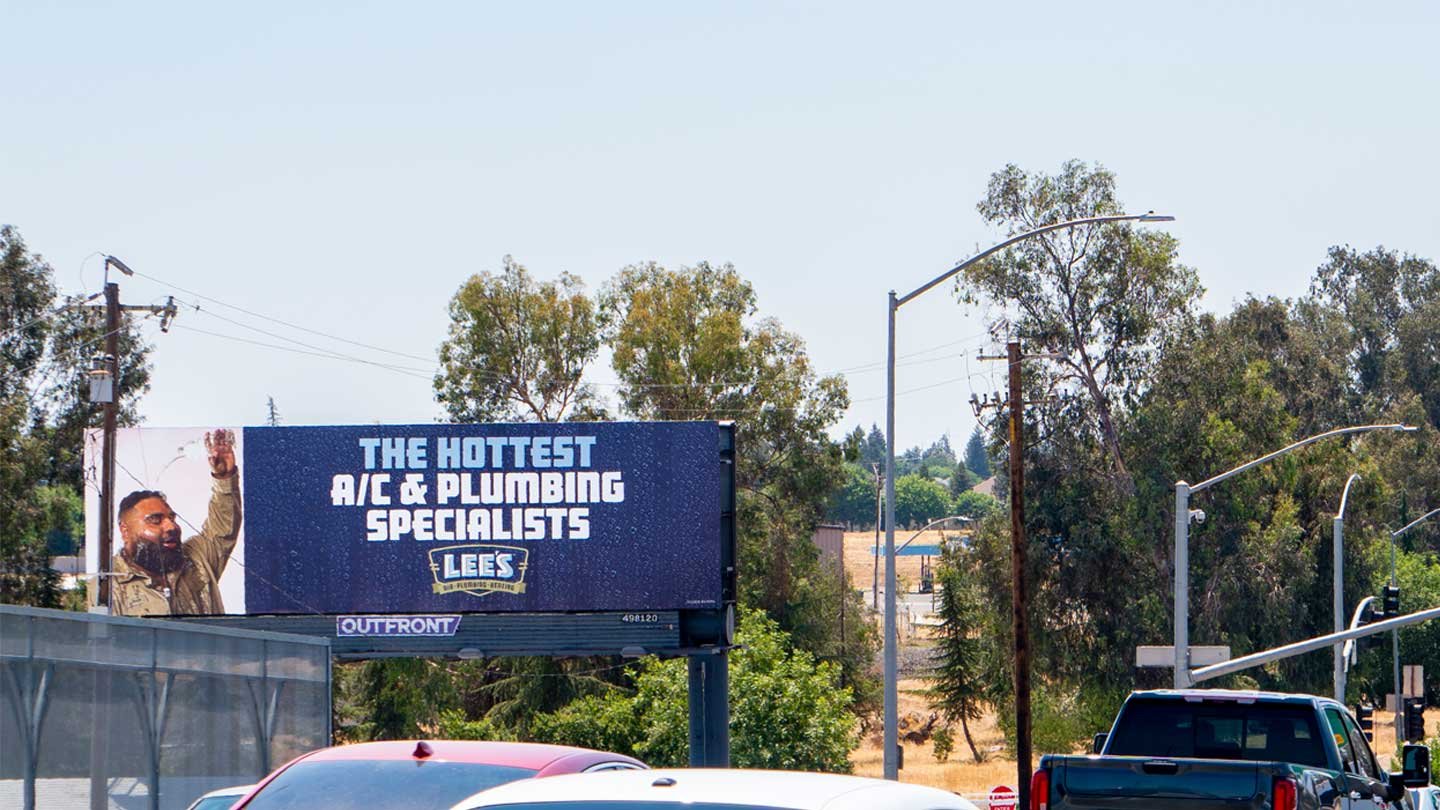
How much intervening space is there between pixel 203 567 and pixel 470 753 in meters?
35.5

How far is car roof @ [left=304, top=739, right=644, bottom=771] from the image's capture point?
28.0 ft

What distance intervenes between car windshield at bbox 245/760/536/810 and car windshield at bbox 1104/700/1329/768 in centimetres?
774

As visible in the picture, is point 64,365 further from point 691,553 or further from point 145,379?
point 691,553

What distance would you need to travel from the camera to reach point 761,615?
55.3 metres

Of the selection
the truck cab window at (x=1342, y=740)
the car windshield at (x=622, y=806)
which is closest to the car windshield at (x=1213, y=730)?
the truck cab window at (x=1342, y=740)

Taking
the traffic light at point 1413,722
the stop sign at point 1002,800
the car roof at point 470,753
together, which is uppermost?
the car roof at point 470,753

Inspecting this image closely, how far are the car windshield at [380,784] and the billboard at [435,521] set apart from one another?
109ft

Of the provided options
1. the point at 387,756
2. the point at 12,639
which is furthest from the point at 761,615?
the point at 387,756

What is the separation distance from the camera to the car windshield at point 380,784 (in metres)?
8.23

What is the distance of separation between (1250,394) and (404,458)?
31.0 meters

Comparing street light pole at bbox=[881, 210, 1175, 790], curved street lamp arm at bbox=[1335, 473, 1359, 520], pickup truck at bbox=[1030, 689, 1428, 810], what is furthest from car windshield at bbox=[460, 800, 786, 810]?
curved street lamp arm at bbox=[1335, 473, 1359, 520]

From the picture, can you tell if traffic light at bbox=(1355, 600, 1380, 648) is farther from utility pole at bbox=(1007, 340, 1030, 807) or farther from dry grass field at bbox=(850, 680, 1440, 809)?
utility pole at bbox=(1007, 340, 1030, 807)

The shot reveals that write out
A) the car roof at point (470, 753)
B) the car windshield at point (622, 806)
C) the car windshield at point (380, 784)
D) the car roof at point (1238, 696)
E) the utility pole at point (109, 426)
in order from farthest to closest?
the utility pole at point (109, 426), the car roof at point (1238, 696), the car roof at point (470, 753), the car windshield at point (380, 784), the car windshield at point (622, 806)

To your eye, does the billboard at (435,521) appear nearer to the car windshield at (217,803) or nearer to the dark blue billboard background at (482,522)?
the dark blue billboard background at (482,522)
